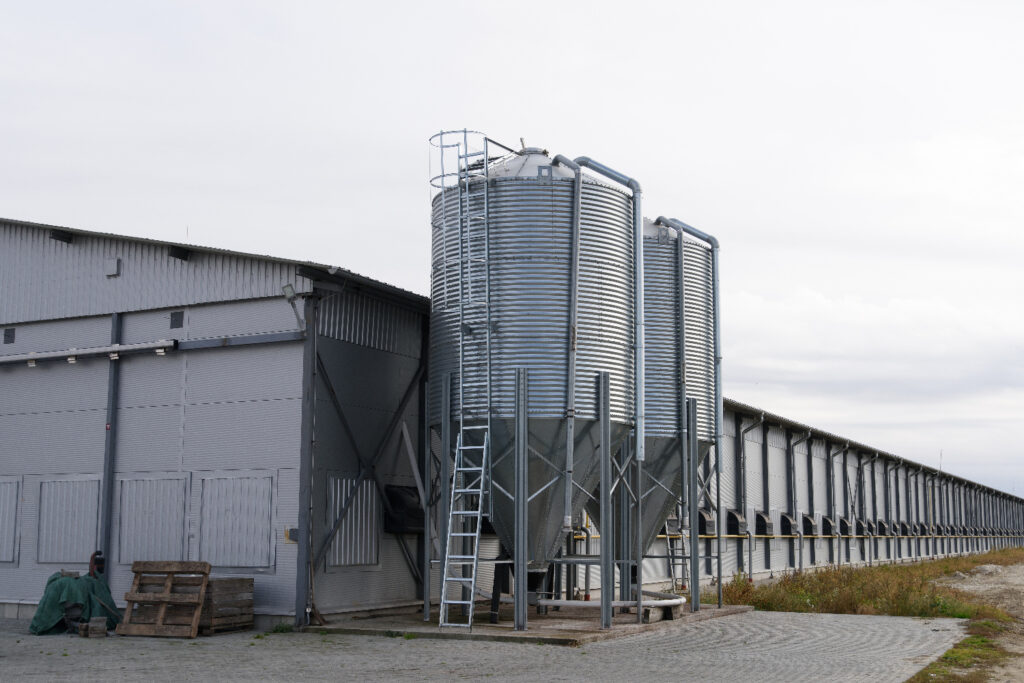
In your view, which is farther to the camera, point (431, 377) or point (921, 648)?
point (431, 377)

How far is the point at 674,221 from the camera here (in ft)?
72.7

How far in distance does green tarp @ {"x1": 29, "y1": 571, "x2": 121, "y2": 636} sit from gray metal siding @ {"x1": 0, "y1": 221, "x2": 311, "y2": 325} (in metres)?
5.56

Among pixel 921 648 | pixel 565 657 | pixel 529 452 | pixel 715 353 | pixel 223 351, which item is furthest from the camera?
pixel 715 353

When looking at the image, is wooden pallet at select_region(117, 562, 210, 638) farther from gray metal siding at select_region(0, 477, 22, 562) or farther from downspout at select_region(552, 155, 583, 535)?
downspout at select_region(552, 155, 583, 535)

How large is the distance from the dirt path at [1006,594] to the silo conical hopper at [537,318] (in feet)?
23.1

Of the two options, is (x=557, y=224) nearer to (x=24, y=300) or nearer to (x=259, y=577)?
(x=259, y=577)

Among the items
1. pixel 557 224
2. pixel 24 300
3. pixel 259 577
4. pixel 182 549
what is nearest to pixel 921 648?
pixel 557 224

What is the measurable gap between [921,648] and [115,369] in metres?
16.0

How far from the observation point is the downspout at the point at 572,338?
1838 centimetres

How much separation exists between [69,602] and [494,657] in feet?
29.6

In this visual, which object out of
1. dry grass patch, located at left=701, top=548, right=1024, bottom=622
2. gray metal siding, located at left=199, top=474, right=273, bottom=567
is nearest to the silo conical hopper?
gray metal siding, located at left=199, top=474, right=273, bottom=567

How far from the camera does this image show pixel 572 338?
1862cm

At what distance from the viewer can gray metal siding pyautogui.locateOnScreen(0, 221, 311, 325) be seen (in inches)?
829

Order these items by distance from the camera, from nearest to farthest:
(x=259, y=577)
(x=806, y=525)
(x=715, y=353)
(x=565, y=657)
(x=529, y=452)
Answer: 1. (x=565, y=657)
2. (x=529, y=452)
3. (x=259, y=577)
4. (x=715, y=353)
5. (x=806, y=525)
